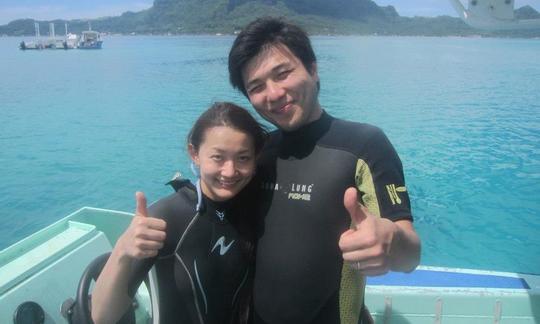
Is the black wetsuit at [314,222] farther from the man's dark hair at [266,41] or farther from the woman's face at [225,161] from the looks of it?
the man's dark hair at [266,41]

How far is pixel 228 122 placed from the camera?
1.43 metres

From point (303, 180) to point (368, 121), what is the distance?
1134 centimetres

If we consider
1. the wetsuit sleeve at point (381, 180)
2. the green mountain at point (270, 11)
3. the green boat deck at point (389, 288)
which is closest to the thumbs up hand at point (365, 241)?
the wetsuit sleeve at point (381, 180)

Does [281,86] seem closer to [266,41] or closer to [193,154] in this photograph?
[266,41]

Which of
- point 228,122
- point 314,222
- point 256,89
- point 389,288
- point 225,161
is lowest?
point 389,288

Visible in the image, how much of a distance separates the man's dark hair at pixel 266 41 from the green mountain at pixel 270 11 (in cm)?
7198

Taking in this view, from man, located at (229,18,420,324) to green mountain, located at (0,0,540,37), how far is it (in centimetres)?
7205

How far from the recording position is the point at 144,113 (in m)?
14.2

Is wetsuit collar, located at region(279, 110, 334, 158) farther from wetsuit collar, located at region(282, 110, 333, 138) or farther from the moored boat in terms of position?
the moored boat

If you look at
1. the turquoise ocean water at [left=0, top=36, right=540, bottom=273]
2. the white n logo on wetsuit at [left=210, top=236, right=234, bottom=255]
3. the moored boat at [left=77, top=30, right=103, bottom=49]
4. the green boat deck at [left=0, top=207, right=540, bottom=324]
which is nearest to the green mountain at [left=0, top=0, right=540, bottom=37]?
the moored boat at [left=77, top=30, right=103, bottom=49]

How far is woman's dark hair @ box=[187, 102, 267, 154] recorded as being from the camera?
1438 millimetres

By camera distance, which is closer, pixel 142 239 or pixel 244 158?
pixel 142 239

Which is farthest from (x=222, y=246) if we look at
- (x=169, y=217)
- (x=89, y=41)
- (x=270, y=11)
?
(x=270, y=11)

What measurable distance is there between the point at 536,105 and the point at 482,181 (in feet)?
28.4
